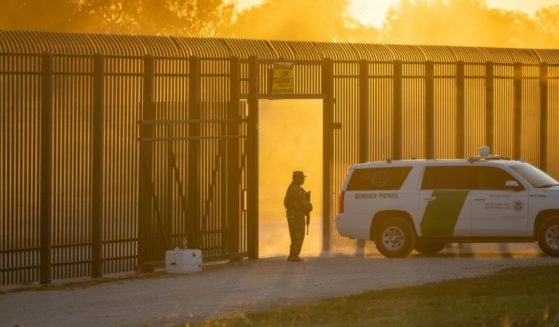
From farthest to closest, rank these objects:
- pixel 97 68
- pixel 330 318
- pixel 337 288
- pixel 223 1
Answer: pixel 223 1 → pixel 97 68 → pixel 337 288 → pixel 330 318

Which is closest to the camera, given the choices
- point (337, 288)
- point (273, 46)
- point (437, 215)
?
point (337, 288)

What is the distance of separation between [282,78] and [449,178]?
3.49 m

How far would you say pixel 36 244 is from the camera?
2708cm

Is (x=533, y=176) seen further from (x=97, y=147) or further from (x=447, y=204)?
(x=97, y=147)

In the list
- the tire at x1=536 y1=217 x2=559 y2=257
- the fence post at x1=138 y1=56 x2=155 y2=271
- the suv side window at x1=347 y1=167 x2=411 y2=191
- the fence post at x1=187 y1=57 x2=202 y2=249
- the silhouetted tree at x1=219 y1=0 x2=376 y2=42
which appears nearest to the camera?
the fence post at x1=138 y1=56 x2=155 y2=271

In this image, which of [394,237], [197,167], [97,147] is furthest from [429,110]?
[97,147]

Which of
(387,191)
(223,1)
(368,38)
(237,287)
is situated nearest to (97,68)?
(237,287)

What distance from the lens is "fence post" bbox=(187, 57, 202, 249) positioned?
2983 cm

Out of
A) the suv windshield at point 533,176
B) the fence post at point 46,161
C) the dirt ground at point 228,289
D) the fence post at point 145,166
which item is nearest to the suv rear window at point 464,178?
the suv windshield at point 533,176

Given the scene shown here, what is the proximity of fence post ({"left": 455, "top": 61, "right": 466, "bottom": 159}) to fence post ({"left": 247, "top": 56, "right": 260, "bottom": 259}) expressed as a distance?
606 centimetres

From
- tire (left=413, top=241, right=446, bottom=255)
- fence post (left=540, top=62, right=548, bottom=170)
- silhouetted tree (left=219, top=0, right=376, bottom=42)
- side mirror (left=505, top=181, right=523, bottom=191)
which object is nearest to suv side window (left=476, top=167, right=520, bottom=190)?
side mirror (left=505, top=181, right=523, bottom=191)

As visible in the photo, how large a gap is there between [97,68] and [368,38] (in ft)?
324

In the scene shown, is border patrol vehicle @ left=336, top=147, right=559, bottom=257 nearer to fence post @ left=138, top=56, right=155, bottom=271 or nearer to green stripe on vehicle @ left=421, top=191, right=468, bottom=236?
green stripe on vehicle @ left=421, top=191, right=468, bottom=236

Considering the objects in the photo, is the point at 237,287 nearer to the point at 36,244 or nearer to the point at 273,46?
the point at 36,244
